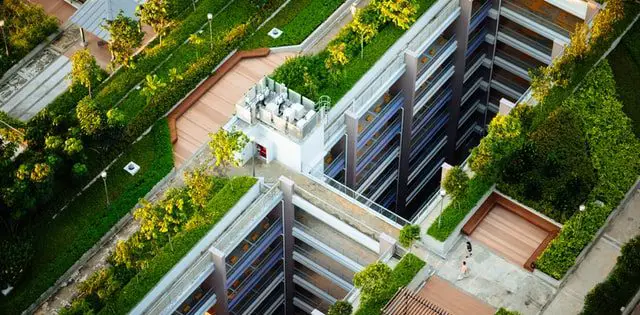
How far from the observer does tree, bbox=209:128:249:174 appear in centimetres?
8962

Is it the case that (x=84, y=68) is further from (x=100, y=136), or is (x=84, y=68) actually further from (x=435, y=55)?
(x=435, y=55)

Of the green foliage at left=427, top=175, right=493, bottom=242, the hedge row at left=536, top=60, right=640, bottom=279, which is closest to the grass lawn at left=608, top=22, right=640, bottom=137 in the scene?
the hedge row at left=536, top=60, right=640, bottom=279

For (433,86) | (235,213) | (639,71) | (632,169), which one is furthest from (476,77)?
(235,213)

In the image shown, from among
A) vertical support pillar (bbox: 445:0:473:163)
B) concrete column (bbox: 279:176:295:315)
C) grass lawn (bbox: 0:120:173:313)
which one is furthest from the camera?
vertical support pillar (bbox: 445:0:473:163)

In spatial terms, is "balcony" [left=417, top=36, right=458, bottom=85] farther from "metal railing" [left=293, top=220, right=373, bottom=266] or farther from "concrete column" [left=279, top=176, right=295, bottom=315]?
"concrete column" [left=279, top=176, right=295, bottom=315]

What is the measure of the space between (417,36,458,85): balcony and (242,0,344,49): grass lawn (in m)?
9.05

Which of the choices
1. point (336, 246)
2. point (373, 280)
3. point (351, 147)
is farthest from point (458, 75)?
point (373, 280)

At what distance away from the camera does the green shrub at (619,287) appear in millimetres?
82625

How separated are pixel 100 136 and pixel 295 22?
19.9 metres

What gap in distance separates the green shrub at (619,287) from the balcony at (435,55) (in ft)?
82.3

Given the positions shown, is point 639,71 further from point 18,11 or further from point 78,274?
point 18,11

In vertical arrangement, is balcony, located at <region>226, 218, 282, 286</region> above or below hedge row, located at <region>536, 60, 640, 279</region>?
below

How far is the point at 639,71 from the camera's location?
9906 centimetres

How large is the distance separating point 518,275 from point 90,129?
34134 mm
